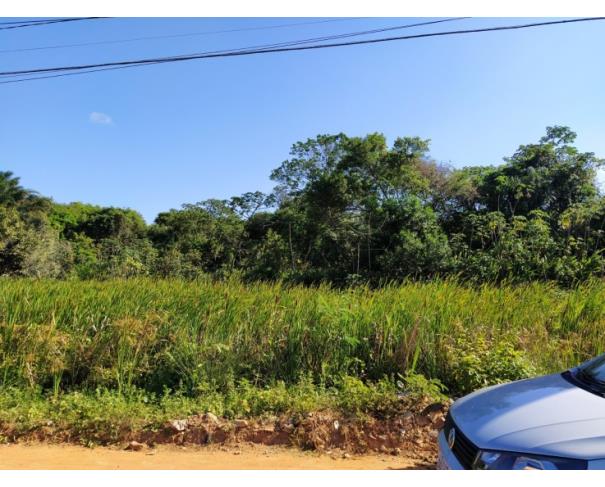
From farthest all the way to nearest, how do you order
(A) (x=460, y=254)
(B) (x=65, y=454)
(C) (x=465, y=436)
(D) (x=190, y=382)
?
(A) (x=460, y=254) < (D) (x=190, y=382) < (B) (x=65, y=454) < (C) (x=465, y=436)

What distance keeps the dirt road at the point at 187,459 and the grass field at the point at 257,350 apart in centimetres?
32

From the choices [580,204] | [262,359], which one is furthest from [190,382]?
[580,204]

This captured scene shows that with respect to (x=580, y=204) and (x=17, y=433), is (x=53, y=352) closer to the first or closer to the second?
(x=17, y=433)

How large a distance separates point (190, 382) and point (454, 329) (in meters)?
3.53

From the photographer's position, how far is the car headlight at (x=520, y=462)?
210 cm

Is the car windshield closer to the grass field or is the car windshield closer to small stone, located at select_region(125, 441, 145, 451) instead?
the grass field

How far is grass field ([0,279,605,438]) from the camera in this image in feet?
15.7

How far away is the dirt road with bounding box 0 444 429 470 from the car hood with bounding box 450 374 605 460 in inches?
54.8

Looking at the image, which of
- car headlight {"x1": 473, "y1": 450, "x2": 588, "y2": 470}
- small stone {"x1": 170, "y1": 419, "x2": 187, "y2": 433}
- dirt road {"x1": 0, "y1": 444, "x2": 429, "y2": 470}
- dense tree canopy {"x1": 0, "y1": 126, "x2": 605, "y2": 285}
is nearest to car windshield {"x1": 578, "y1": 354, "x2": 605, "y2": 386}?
car headlight {"x1": 473, "y1": 450, "x2": 588, "y2": 470}

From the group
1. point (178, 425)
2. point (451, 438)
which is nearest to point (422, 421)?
point (451, 438)

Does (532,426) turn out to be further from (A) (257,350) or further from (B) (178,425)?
(A) (257,350)

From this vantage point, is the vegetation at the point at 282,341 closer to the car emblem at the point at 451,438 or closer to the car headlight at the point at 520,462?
the car emblem at the point at 451,438

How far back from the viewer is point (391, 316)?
615cm

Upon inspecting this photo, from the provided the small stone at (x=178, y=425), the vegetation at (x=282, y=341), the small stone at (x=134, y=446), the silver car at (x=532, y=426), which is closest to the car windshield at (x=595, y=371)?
the silver car at (x=532, y=426)
